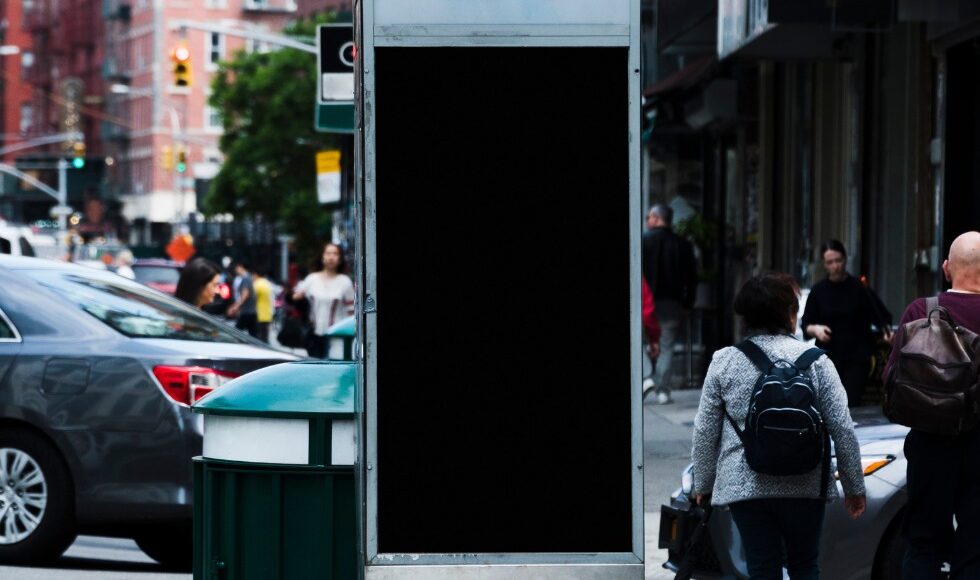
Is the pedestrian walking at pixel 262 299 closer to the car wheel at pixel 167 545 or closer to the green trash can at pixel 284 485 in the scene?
the car wheel at pixel 167 545

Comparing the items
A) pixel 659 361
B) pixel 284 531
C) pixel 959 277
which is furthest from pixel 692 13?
pixel 284 531

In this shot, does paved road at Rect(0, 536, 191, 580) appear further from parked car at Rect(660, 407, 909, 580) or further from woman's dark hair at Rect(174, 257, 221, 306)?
woman's dark hair at Rect(174, 257, 221, 306)

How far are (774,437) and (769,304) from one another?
0.50 metres

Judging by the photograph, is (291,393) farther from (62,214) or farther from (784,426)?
(62,214)

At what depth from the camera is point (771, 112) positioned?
76.4ft

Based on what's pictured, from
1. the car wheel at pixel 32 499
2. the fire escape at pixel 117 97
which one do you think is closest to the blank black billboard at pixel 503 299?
the car wheel at pixel 32 499

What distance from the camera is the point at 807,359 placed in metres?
6.77

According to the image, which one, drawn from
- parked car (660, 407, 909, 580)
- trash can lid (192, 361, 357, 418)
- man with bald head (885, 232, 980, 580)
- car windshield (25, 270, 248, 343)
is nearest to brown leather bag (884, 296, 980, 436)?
man with bald head (885, 232, 980, 580)

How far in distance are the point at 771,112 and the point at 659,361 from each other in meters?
4.60

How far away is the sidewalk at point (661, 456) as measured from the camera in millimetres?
10539

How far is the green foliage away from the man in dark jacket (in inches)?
2644

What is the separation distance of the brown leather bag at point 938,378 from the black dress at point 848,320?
22.4 ft

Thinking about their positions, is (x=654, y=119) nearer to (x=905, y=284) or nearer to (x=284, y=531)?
(x=905, y=284)

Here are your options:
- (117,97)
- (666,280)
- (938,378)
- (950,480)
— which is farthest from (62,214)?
(938,378)
